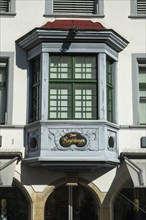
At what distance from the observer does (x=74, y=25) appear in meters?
14.5

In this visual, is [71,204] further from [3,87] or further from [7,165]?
[3,87]

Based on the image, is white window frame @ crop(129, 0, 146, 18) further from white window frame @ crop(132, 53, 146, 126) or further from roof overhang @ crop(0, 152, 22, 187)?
roof overhang @ crop(0, 152, 22, 187)

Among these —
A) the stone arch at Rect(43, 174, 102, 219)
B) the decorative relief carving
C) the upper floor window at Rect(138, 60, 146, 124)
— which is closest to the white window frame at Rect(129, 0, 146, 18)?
the upper floor window at Rect(138, 60, 146, 124)

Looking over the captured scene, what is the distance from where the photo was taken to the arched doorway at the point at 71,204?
48.2ft

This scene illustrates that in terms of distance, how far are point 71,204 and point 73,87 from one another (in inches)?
129

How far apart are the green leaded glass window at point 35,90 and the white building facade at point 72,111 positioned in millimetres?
28

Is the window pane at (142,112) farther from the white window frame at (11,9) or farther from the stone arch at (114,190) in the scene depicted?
the white window frame at (11,9)

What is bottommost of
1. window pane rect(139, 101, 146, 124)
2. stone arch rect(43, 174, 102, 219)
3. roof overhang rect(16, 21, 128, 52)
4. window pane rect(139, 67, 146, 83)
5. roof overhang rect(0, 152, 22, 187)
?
stone arch rect(43, 174, 102, 219)

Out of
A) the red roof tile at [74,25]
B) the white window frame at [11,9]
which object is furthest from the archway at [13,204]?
the white window frame at [11,9]

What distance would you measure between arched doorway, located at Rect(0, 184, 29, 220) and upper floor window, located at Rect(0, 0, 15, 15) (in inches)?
197

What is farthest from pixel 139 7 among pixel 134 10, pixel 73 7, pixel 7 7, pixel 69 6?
pixel 7 7

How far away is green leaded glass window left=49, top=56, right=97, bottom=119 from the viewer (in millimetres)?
14242

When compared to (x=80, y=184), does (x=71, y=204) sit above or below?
below

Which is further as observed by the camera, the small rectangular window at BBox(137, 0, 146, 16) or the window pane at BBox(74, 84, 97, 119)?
the small rectangular window at BBox(137, 0, 146, 16)
